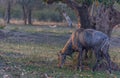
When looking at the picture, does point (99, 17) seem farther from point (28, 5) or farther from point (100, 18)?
point (28, 5)

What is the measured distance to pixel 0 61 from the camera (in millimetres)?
14547

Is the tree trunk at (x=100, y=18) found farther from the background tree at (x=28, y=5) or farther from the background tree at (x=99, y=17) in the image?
the background tree at (x=28, y=5)

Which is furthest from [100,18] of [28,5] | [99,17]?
[28,5]

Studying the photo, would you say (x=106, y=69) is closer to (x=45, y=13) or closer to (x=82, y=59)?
(x=82, y=59)

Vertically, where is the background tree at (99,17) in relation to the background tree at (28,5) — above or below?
above

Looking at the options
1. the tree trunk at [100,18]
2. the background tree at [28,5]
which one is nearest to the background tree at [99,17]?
the tree trunk at [100,18]

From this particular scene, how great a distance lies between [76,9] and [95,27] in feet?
3.68

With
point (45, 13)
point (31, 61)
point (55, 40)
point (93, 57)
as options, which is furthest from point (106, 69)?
point (45, 13)

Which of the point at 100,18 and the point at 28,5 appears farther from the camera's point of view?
the point at 28,5

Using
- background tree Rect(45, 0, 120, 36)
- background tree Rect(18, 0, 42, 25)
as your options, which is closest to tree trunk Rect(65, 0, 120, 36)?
background tree Rect(45, 0, 120, 36)

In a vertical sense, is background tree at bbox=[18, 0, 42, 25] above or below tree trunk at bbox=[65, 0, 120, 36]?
below

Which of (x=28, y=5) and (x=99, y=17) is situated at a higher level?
(x=99, y=17)

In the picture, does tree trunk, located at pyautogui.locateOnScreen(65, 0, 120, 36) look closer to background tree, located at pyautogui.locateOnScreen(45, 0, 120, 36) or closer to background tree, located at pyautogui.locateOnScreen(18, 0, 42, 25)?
background tree, located at pyautogui.locateOnScreen(45, 0, 120, 36)

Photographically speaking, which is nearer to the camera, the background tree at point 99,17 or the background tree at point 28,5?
the background tree at point 99,17
